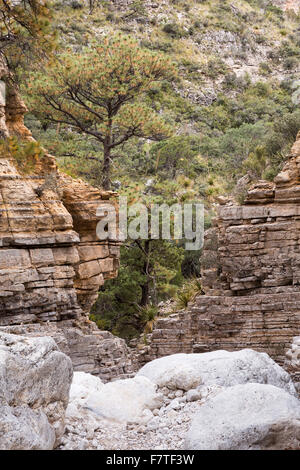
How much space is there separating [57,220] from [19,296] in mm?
2060

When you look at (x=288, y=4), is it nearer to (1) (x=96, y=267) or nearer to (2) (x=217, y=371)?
(1) (x=96, y=267)

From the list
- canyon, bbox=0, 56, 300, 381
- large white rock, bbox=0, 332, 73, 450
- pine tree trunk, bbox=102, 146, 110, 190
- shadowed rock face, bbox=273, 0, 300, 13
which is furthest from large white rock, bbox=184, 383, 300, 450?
shadowed rock face, bbox=273, 0, 300, 13

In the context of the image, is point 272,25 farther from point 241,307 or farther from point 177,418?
point 177,418

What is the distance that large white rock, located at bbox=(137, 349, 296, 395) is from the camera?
658 centimetres

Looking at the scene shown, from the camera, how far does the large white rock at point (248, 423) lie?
15.7ft

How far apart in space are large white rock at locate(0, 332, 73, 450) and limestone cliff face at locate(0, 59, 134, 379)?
5.74 m

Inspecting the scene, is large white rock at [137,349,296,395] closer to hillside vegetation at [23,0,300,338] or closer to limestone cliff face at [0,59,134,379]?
limestone cliff face at [0,59,134,379]

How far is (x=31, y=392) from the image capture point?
4.60 meters

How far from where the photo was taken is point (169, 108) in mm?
48250

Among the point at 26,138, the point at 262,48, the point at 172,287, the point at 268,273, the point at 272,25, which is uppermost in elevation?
the point at 272,25

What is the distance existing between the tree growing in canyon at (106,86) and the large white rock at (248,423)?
17.9 metres

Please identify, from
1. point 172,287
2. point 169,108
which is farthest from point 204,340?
point 169,108

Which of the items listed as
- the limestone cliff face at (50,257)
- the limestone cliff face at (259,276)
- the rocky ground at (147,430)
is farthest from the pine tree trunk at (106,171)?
the rocky ground at (147,430)

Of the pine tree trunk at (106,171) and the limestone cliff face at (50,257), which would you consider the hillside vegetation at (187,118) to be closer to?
the pine tree trunk at (106,171)
